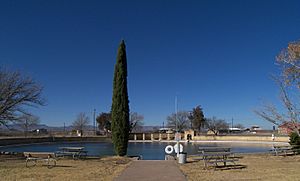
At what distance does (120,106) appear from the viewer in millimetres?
19406

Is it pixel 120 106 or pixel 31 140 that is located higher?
pixel 120 106

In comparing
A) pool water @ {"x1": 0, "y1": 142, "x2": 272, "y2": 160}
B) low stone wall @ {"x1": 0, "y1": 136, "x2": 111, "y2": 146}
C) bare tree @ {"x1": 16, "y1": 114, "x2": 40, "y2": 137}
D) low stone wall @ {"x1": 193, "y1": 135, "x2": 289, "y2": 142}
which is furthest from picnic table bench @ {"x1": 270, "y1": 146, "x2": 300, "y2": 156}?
low stone wall @ {"x1": 193, "y1": 135, "x2": 289, "y2": 142}

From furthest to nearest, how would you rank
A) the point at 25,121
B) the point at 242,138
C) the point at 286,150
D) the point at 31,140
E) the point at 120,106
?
the point at 242,138
the point at 31,140
the point at 25,121
the point at 120,106
the point at 286,150

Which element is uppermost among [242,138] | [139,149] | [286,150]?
[286,150]

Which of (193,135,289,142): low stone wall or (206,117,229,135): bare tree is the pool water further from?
(206,117,229,135): bare tree

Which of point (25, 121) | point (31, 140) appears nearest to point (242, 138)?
point (31, 140)

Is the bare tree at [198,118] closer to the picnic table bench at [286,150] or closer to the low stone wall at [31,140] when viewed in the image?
the low stone wall at [31,140]

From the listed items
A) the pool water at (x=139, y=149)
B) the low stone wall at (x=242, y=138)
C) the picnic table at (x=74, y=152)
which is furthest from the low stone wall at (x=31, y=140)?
the picnic table at (x=74, y=152)

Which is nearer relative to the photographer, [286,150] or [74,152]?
[74,152]

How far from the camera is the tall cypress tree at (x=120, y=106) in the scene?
1942cm

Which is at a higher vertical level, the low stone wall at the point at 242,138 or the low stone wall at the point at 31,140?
the low stone wall at the point at 31,140

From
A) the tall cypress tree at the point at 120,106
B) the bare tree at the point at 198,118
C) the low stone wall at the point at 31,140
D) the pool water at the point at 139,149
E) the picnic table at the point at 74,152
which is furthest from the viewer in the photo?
the bare tree at the point at 198,118

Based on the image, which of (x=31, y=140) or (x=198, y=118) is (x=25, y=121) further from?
(x=198, y=118)

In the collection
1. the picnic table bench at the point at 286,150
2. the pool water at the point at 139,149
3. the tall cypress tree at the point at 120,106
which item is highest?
the tall cypress tree at the point at 120,106
